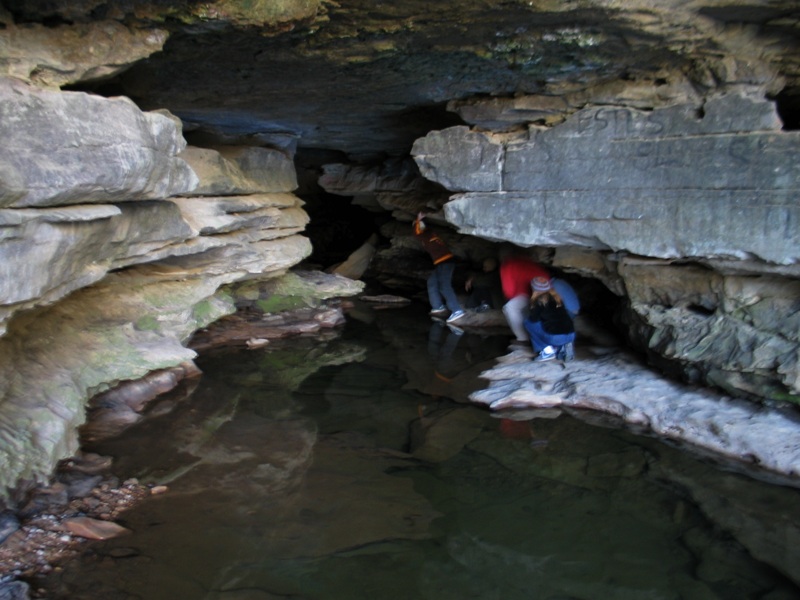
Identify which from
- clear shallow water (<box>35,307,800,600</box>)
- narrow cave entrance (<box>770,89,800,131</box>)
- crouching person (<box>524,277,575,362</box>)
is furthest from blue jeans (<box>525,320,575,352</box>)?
narrow cave entrance (<box>770,89,800,131</box>)

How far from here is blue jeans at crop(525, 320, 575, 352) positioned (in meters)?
7.00

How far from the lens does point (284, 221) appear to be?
29.1 feet

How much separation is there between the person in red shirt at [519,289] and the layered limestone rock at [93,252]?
127 inches

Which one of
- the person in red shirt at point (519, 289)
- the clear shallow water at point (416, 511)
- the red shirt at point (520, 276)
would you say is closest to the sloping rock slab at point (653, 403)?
the clear shallow water at point (416, 511)

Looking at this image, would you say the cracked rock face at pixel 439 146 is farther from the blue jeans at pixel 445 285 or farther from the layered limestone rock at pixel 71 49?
the blue jeans at pixel 445 285

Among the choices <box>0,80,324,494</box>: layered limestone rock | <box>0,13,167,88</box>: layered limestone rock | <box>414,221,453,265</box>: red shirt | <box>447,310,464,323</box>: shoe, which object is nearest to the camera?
<box>0,80,324,494</box>: layered limestone rock

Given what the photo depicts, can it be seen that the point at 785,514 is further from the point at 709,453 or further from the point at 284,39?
the point at 284,39

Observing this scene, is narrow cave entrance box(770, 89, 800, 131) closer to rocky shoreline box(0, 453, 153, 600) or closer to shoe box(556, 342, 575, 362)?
shoe box(556, 342, 575, 362)

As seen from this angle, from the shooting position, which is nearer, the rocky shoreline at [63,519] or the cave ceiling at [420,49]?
the rocky shoreline at [63,519]

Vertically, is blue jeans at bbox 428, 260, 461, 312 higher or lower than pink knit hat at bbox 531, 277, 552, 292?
lower

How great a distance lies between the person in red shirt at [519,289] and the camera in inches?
314

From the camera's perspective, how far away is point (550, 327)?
23.1 ft

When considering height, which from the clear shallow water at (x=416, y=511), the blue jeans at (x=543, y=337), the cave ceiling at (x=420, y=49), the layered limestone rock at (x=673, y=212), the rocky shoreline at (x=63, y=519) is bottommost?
the clear shallow water at (x=416, y=511)

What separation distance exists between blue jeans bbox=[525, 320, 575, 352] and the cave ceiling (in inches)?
99.7
